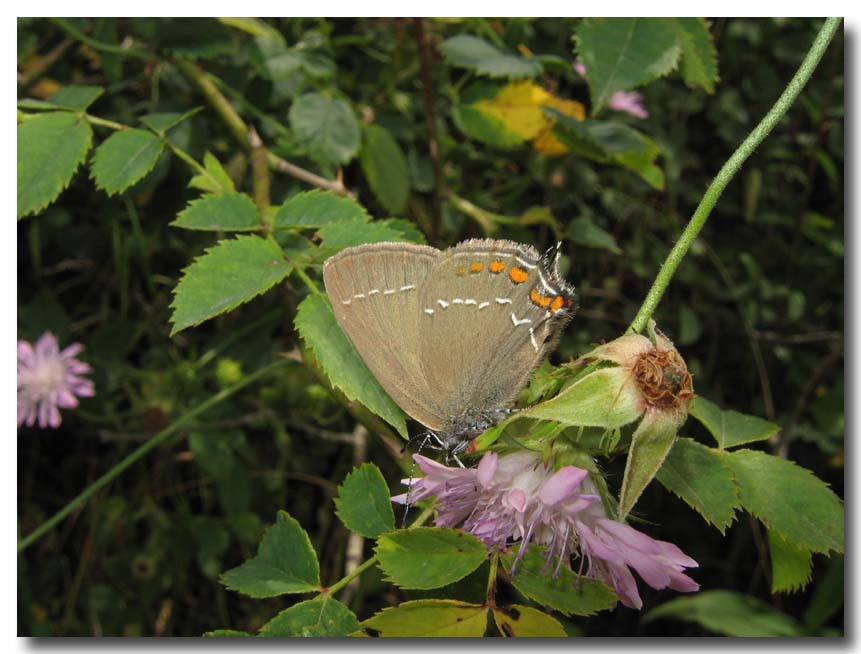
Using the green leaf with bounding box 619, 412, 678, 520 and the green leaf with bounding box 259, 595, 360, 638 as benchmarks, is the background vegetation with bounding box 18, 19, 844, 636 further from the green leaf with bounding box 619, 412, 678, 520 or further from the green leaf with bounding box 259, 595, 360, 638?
the green leaf with bounding box 619, 412, 678, 520

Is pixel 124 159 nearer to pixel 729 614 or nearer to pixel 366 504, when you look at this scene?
pixel 366 504

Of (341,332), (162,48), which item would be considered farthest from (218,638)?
(162,48)

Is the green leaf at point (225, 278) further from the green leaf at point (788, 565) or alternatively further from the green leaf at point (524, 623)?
the green leaf at point (788, 565)

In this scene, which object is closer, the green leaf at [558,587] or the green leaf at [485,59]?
the green leaf at [558,587]

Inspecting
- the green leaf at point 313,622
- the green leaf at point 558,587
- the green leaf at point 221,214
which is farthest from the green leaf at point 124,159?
the green leaf at point 558,587

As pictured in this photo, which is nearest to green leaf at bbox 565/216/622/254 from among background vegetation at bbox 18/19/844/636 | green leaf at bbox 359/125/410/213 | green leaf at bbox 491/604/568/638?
background vegetation at bbox 18/19/844/636

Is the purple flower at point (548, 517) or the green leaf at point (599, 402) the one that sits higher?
the green leaf at point (599, 402)

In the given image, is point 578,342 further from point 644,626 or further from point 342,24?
point 342,24
